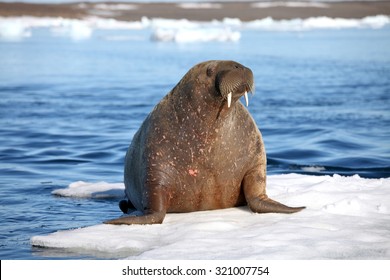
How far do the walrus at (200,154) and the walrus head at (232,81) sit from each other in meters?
0.04

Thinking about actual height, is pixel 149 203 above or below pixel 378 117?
above

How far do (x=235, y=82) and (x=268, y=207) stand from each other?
3.43 ft

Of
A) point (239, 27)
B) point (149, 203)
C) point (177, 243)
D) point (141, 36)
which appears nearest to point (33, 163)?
point (149, 203)

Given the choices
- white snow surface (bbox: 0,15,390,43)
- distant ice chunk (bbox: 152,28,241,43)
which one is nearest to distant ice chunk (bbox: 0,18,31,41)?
white snow surface (bbox: 0,15,390,43)

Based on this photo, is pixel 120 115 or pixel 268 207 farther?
pixel 120 115

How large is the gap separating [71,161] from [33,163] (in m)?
0.48

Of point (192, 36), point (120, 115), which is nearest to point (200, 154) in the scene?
point (120, 115)

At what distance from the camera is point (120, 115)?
51.0ft

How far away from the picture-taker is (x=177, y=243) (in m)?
5.83

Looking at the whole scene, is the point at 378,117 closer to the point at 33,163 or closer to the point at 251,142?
the point at 33,163

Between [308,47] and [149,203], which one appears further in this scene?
[308,47]

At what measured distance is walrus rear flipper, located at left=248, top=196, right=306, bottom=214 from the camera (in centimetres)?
669

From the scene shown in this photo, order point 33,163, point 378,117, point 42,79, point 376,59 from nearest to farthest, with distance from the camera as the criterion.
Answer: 1. point 33,163
2. point 378,117
3. point 42,79
4. point 376,59

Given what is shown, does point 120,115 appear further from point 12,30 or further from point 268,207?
point 12,30
